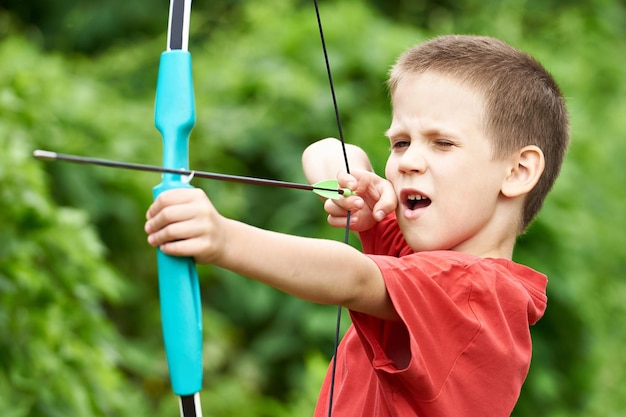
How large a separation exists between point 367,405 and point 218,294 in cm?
234

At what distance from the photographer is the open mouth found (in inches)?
63.2

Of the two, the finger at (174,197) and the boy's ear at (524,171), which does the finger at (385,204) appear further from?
the finger at (174,197)

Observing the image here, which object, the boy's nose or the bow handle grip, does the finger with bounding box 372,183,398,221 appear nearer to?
the boy's nose

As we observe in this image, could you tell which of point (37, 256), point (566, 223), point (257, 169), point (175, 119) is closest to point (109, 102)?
point (257, 169)

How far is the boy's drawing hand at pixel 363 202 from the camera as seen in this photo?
1.55 m

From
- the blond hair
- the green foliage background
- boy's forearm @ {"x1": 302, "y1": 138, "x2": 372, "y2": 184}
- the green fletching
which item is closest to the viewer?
the green fletching

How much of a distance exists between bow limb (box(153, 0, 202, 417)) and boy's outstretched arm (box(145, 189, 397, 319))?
0.19 feet

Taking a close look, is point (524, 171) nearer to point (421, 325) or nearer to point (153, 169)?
point (421, 325)

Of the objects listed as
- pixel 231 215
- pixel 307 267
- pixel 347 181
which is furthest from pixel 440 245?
pixel 231 215

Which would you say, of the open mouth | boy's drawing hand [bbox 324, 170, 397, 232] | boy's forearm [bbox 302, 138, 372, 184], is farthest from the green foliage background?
the open mouth

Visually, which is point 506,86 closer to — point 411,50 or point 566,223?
point 411,50

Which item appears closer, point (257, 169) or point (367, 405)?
point (367, 405)

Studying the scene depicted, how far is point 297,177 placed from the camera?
12.5 ft

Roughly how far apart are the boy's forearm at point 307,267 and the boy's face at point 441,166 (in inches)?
9.1
